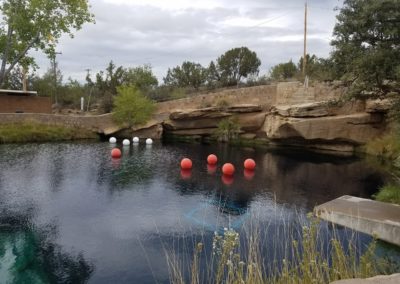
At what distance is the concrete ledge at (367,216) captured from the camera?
9.60 meters

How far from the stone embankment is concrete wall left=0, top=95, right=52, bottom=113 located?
2351 mm

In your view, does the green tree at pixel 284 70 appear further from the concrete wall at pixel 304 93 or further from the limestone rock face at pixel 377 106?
the limestone rock face at pixel 377 106

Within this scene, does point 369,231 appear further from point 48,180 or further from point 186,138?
point 186,138

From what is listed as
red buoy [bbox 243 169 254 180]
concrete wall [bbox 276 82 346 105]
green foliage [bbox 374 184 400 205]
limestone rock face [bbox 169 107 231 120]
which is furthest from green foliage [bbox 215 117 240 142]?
green foliage [bbox 374 184 400 205]

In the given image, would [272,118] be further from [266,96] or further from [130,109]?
[130,109]

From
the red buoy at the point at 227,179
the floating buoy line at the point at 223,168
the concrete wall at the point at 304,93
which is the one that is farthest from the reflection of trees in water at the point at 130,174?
the concrete wall at the point at 304,93

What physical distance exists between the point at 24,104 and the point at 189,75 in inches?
975

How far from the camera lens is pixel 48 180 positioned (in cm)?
1684

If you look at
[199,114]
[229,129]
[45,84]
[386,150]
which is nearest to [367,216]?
[386,150]

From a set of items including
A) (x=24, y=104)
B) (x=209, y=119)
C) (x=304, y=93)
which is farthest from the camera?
(x=209, y=119)

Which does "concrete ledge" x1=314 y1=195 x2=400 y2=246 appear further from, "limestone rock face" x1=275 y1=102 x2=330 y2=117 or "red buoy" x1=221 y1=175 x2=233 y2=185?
"limestone rock face" x1=275 y1=102 x2=330 y2=117

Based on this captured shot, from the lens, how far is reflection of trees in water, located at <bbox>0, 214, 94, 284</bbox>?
313 inches

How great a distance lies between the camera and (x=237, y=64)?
50.7 metres

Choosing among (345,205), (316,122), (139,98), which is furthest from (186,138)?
(345,205)
